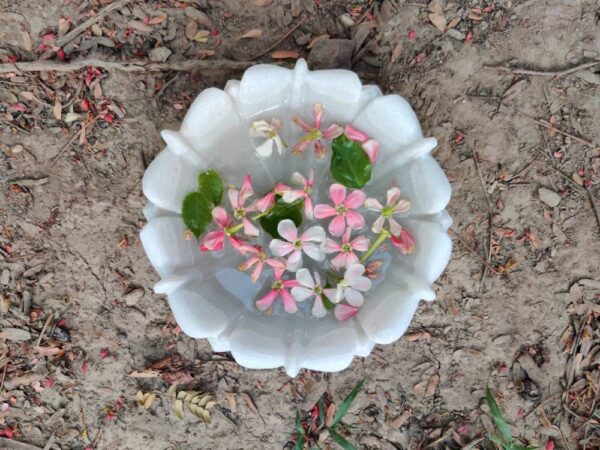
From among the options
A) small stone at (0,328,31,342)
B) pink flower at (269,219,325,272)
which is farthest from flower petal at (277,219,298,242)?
small stone at (0,328,31,342)

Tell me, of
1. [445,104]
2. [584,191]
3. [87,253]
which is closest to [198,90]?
[87,253]

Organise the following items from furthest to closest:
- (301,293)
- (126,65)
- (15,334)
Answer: (15,334) → (126,65) → (301,293)

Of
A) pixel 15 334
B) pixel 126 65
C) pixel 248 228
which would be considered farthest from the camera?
pixel 15 334

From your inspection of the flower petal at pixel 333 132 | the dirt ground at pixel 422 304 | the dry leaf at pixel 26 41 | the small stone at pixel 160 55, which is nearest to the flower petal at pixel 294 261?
the flower petal at pixel 333 132

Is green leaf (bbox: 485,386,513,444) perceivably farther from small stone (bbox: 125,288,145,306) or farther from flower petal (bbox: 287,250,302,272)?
small stone (bbox: 125,288,145,306)

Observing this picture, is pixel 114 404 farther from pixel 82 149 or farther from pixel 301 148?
pixel 301 148

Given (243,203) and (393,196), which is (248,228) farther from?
(393,196)

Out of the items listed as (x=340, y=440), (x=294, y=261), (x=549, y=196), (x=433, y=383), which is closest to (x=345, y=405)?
(x=340, y=440)
